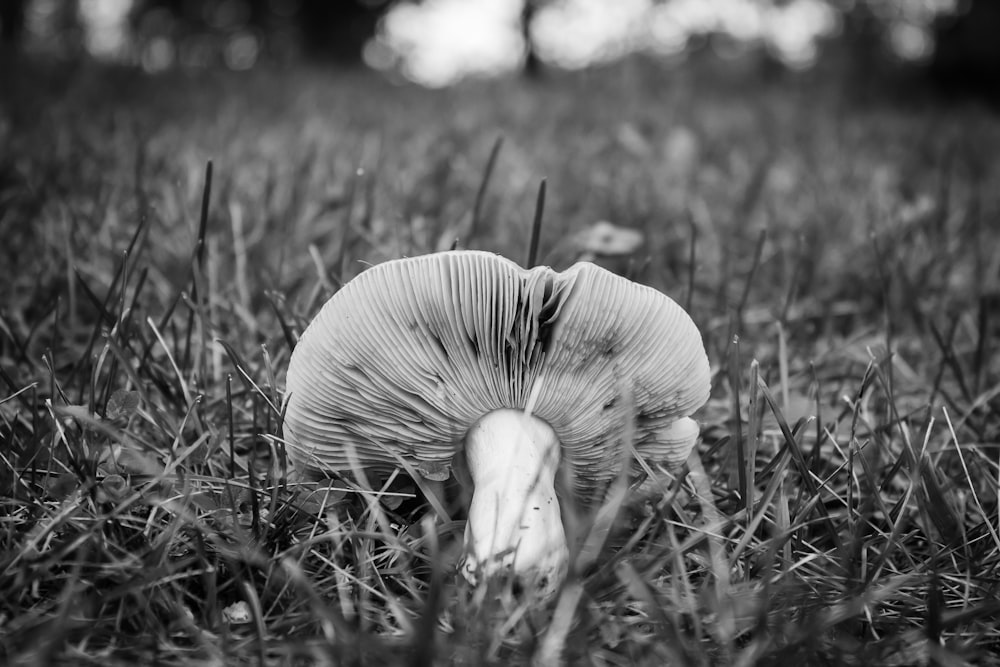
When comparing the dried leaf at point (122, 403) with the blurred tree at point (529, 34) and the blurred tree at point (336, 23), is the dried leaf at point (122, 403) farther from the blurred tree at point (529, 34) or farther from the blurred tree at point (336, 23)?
the blurred tree at point (336, 23)

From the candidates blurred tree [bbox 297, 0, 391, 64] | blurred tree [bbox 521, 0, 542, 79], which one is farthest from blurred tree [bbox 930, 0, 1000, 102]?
blurred tree [bbox 297, 0, 391, 64]

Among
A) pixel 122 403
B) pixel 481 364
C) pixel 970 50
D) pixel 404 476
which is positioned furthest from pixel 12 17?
pixel 970 50

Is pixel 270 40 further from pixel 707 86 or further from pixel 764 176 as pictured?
pixel 764 176

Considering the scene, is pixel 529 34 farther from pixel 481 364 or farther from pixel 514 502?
pixel 514 502

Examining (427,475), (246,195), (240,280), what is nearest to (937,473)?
(427,475)

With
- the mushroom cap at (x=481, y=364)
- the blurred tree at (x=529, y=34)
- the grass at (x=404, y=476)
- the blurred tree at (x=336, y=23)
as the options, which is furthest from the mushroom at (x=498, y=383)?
the blurred tree at (x=336, y=23)
